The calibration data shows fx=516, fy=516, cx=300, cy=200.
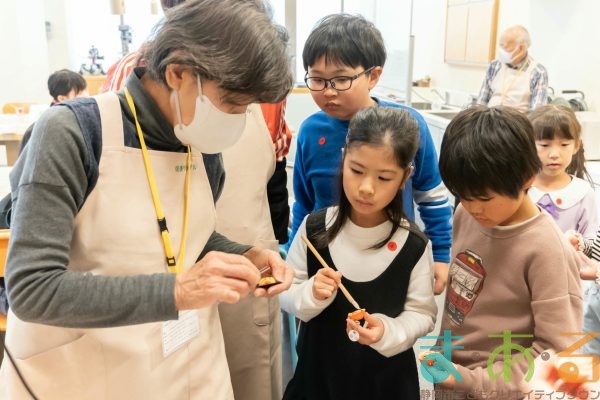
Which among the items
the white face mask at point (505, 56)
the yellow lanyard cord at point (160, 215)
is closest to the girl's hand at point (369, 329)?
the yellow lanyard cord at point (160, 215)

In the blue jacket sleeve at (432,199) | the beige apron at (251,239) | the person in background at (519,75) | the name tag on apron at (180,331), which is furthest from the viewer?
the person in background at (519,75)

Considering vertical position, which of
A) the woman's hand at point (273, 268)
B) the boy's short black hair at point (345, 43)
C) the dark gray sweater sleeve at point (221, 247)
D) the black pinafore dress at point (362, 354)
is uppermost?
the boy's short black hair at point (345, 43)

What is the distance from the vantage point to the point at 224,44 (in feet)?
2.91

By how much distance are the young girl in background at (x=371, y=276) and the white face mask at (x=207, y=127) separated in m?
0.37

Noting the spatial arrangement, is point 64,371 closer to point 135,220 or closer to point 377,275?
point 135,220

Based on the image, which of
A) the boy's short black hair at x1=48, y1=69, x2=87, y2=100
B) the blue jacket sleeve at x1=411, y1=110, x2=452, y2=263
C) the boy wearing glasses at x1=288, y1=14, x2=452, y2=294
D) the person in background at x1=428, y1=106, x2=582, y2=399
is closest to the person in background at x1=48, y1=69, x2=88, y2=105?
the boy's short black hair at x1=48, y1=69, x2=87, y2=100

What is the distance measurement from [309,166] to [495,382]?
0.83 m

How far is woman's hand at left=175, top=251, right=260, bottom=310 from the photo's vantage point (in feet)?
2.72

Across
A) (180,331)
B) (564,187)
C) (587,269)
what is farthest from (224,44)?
(564,187)

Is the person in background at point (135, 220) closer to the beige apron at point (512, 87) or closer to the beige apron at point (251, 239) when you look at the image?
the beige apron at point (251, 239)

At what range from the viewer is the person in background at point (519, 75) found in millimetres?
4082

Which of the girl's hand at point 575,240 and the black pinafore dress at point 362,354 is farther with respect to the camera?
the girl's hand at point 575,240

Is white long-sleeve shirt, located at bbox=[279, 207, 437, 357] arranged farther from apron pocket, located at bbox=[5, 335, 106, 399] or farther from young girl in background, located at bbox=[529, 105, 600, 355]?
young girl in background, located at bbox=[529, 105, 600, 355]

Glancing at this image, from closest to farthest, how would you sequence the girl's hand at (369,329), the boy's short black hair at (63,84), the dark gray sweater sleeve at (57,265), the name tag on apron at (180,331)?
the dark gray sweater sleeve at (57,265) → the name tag on apron at (180,331) → the girl's hand at (369,329) → the boy's short black hair at (63,84)
